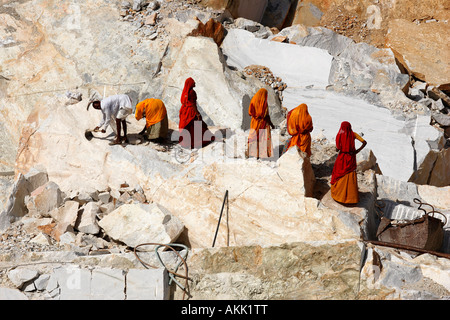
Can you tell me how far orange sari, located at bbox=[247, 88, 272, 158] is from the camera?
8.52 m

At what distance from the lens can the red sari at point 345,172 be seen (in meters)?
7.72

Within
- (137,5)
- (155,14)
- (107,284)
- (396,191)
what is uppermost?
(137,5)

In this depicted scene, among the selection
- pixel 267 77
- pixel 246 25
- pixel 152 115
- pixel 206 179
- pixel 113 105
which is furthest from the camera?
pixel 246 25

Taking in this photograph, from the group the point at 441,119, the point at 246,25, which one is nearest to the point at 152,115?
the point at 246,25

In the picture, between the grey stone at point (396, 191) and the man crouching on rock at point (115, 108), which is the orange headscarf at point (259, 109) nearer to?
the man crouching on rock at point (115, 108)

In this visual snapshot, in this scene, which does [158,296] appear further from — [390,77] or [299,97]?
[390,77]

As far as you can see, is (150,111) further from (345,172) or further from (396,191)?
(396,191)

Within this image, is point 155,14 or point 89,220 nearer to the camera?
point 89,220

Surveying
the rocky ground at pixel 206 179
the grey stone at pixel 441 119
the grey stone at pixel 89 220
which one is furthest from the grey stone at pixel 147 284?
the grey stone at pixel 441 119

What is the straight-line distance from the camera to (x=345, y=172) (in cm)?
773

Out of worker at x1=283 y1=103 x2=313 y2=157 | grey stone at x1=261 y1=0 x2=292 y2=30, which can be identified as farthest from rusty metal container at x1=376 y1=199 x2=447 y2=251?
grey stone at x1=261 y1=0 x2=292 y2=30

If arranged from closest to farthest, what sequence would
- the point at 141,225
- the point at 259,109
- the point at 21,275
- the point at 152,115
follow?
the point at 21,275
the point at 141,225
the point at 259,109
the point at 152,115

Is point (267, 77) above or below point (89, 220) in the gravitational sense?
above

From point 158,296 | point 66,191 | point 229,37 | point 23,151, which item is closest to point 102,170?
point 66,191
